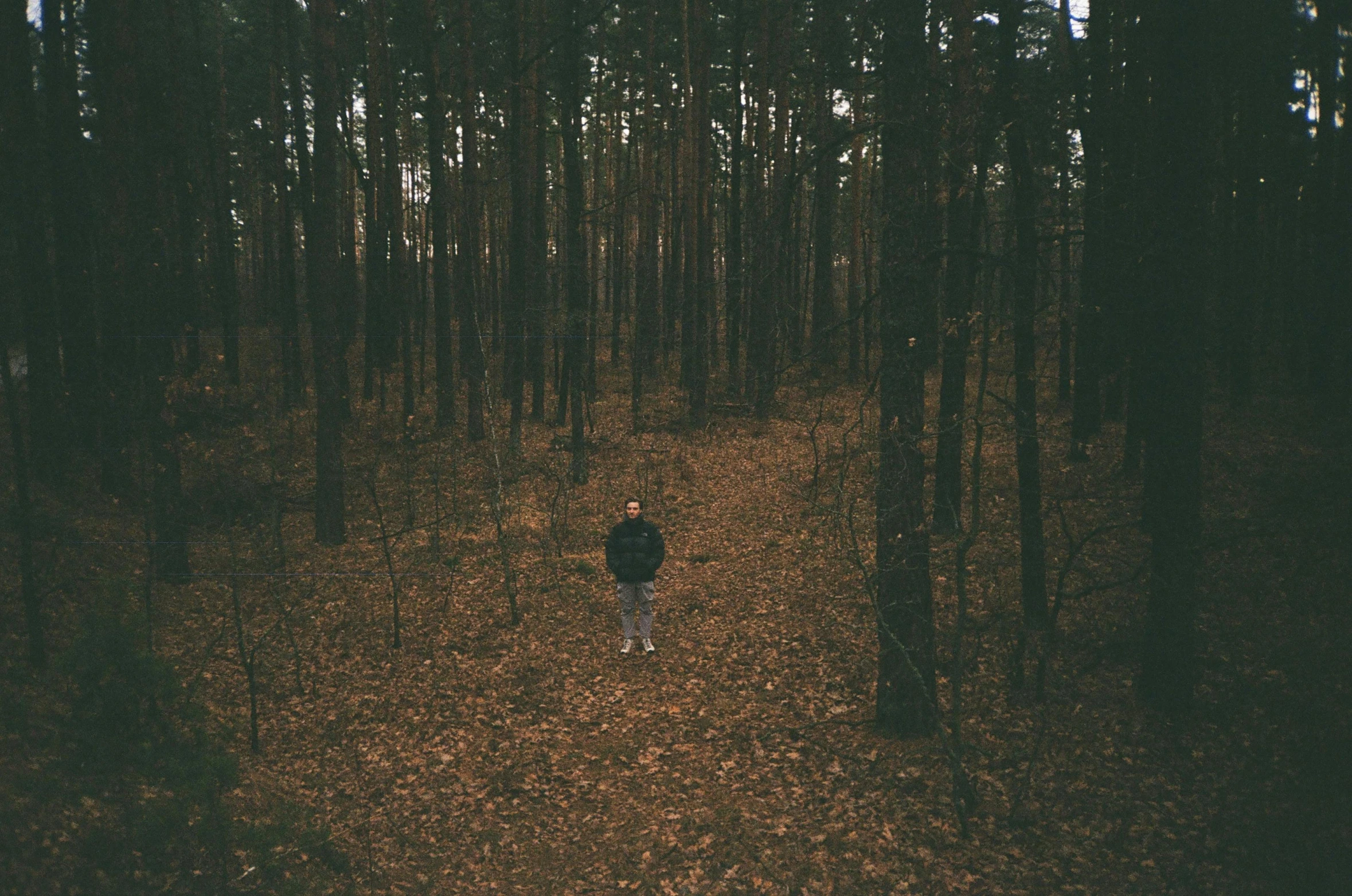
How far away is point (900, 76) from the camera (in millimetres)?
6879

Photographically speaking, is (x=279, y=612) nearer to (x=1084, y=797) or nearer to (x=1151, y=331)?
(x=1084, y=797)

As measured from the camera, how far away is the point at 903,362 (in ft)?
22.6

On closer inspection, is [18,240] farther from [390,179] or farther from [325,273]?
[390,179]

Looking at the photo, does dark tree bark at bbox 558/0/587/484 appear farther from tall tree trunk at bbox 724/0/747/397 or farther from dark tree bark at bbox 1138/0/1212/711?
dark tree bark at bbox 1138/0/1212/711

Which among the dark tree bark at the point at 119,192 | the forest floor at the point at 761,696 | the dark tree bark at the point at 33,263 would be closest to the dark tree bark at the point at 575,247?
the forest floor at the point at 761,696

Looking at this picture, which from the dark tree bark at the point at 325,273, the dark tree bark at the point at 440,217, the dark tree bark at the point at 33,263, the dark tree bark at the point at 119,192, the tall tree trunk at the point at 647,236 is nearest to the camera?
the dark tree bark at the point at 33,263

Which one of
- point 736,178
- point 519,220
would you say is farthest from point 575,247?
point 736,178

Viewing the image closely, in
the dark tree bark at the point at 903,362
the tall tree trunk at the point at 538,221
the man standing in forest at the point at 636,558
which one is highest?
the tall tree trunk at the point at 538,221

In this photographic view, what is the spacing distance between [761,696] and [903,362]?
4.44 meters

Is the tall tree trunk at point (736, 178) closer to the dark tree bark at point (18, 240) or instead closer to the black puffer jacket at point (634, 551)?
the black puffer jacket at point (634, 551)

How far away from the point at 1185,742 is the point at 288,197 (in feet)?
78.6

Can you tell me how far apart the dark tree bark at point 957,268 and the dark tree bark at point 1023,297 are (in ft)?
1.33

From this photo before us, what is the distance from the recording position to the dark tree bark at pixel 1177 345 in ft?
25.0

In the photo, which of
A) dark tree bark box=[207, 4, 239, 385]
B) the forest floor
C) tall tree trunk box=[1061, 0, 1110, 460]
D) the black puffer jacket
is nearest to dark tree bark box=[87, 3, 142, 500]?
the forest floor
